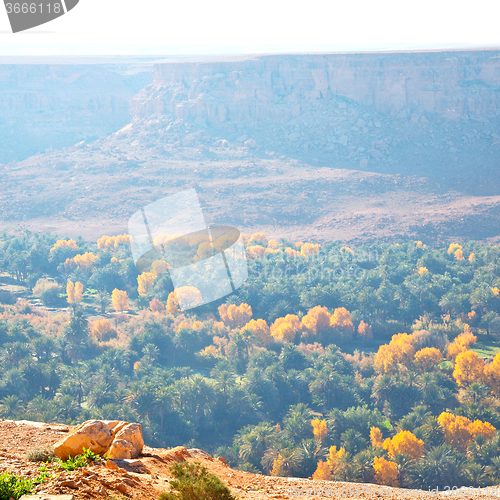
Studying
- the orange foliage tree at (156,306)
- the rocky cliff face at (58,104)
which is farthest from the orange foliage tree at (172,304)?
the rocky cliff face at (58,104)

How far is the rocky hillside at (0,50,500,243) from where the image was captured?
269 ft

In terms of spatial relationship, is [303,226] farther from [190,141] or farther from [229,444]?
[229,444]

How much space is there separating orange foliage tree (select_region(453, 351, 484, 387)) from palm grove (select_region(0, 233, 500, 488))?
10 centimetres

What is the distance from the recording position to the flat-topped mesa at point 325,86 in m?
101

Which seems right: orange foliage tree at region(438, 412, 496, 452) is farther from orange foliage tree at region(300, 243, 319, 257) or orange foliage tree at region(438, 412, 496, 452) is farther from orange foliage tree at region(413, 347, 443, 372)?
orange foliage tree at region(300, 243, 319, 257)

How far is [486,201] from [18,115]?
329ft

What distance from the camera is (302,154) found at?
324 ft

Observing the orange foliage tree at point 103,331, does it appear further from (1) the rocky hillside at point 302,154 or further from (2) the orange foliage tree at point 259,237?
(1) the rocky hillside at point 302,154

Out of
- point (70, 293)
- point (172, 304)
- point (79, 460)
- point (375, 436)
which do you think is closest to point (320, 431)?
point (375, 436)

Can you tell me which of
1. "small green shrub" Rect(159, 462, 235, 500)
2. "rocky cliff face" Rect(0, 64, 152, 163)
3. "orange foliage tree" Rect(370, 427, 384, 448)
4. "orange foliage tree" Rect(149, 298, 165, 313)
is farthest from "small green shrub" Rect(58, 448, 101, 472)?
"rocky cliff face" Rect(0, 64, 152, 163)

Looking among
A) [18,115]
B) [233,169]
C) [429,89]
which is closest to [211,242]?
[233,169]

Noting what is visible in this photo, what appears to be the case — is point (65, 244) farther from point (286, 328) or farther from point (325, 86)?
point (325, 86)

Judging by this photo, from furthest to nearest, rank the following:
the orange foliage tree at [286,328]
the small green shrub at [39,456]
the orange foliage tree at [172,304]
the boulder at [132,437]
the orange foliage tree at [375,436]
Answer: the orange foliage tree at [172,304]
the orange foliage tree at [286,328]
the orange foliage tree at [375,436]
the boulder at [132,437]
the small green shrub at [39,456]

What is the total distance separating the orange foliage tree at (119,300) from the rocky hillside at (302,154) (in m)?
27.2
